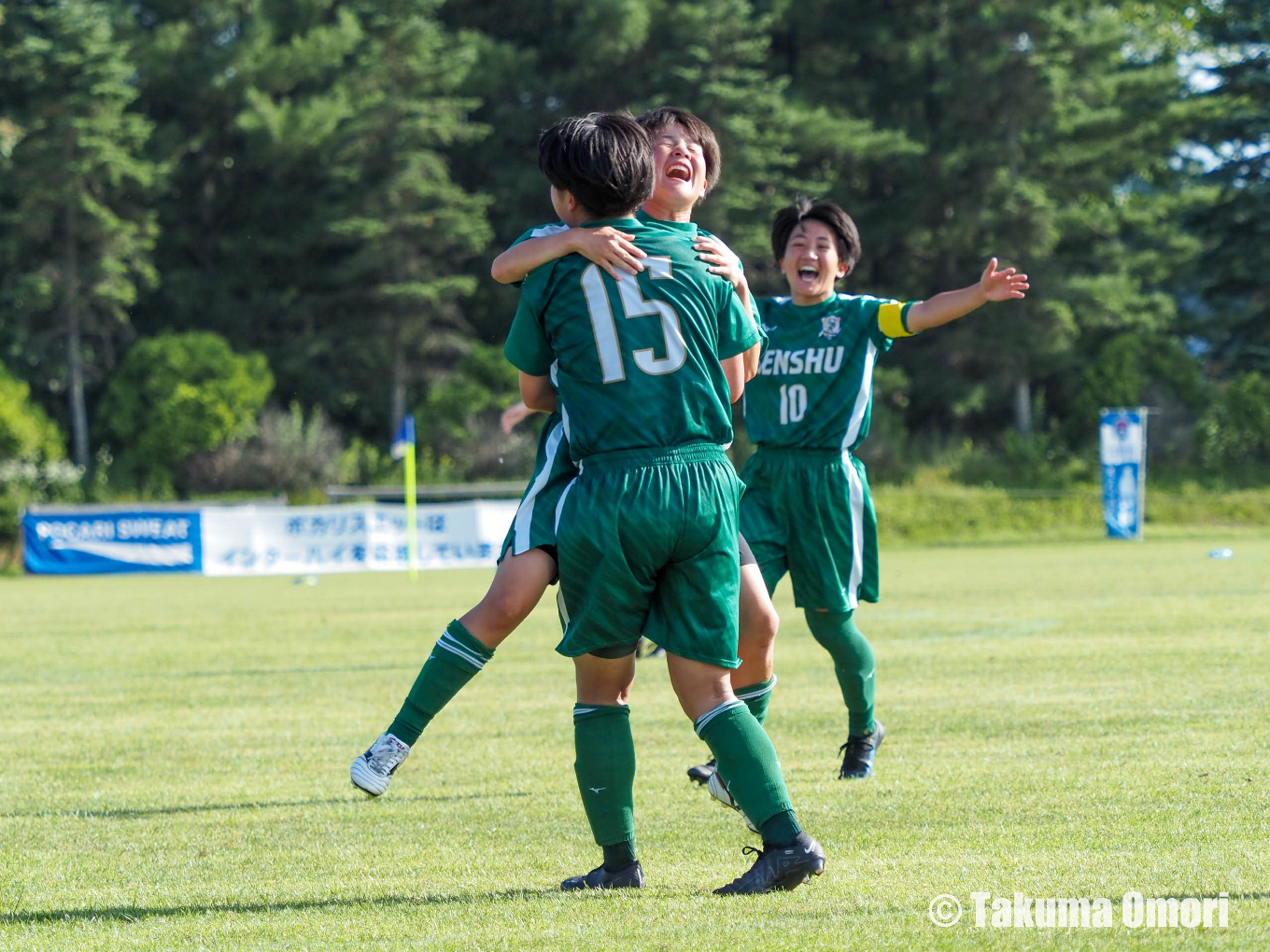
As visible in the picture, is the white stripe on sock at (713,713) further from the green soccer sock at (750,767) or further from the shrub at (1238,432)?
the shrub at (1238,432)

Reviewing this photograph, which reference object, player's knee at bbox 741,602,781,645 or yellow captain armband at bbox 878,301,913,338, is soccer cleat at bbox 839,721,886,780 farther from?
yellow captain armband at bbox 878,301,913,338

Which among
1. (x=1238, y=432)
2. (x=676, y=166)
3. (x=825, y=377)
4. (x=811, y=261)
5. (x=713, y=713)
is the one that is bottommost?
(x=1238, y=432)

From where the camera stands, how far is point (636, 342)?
148 inches

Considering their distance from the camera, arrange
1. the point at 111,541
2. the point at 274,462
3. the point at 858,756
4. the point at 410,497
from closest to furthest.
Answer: the point at 858,756 → the point at 410,497 → the point at 111,541 → the point at 274,462

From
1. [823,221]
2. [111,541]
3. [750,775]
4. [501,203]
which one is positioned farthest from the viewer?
[501,203]

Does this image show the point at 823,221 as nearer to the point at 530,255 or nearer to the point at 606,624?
the point at 530,255

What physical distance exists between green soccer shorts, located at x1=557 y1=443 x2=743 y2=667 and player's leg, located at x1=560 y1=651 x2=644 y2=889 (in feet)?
0.42

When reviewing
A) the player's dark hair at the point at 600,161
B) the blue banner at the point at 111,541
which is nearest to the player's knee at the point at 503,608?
the player's dark hair at the point at 600,161

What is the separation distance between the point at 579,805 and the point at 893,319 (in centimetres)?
222

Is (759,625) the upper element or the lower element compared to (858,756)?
upper

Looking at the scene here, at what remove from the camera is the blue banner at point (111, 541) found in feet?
88.3

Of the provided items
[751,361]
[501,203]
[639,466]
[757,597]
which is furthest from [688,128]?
[501,203]

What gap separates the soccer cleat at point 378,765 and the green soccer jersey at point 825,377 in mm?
2457

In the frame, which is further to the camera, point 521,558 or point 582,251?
point 521,558
